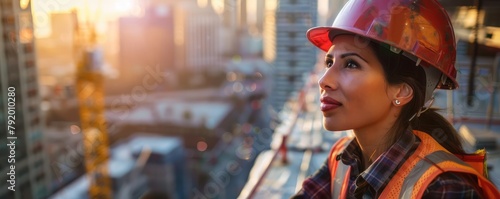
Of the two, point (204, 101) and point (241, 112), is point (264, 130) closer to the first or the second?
point (241, 112)

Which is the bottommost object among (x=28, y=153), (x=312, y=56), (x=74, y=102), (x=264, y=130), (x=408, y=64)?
(x=264, y=130)

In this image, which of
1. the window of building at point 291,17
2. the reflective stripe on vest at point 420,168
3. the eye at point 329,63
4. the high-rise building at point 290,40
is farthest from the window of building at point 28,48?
the window of building at point 291,17

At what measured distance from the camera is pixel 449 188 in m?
1.04

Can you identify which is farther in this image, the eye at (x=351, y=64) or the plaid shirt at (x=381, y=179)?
the eye at (x=351, y=64)

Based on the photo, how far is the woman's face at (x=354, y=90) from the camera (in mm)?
1242

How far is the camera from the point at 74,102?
4334 centimetres

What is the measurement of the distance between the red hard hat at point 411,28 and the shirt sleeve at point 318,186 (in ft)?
1.87

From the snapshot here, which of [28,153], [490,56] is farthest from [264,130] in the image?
[490,56]

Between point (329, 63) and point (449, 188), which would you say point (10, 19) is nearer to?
point (329, 63)

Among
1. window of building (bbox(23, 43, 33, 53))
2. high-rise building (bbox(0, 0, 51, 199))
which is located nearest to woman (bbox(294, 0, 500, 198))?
high-rise building (bbox(0, 0, 51, 199))

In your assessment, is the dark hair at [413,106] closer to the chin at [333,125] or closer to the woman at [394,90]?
the woman at [394,90]

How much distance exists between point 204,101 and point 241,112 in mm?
5361

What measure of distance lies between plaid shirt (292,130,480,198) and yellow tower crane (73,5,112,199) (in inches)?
1189

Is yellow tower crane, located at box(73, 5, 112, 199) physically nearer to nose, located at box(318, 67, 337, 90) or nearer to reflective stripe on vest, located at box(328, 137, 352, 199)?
reflective stripe on vest, located at box(328, 137, 352, 199)
